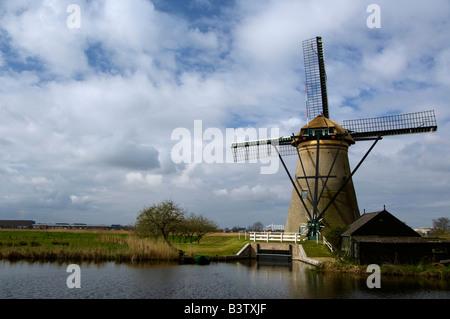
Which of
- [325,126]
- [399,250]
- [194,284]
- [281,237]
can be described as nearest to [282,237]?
[281,237]

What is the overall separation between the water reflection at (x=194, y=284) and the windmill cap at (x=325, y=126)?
14437 mm

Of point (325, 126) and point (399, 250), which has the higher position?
point (325, 126)

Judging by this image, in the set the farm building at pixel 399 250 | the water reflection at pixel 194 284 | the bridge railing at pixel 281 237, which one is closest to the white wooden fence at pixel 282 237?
the bridge railing at pixel 281 237

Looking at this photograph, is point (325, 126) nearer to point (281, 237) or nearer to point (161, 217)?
point (281, 237)

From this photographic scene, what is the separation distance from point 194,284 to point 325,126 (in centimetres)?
2048

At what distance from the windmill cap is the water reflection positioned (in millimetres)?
14437

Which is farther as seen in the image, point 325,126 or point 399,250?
point 325,126

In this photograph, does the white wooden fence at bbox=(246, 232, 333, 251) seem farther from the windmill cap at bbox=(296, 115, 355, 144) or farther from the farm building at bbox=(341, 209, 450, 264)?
the windmill cap at bbox=(296, 115, 355, 144)

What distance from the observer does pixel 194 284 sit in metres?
17.0

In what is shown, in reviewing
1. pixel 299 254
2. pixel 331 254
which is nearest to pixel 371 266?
pixel 331 254

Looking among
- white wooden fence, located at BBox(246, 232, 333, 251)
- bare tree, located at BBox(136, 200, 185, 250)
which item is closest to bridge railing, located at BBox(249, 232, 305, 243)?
white wooden fence, located at BBox(246, 232, 333, 251)

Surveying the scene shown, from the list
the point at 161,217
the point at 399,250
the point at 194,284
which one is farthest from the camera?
the point at 161,217

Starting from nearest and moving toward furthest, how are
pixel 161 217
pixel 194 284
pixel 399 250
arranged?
pixel 194 284 < pixel 399 250 < pixel 161 217

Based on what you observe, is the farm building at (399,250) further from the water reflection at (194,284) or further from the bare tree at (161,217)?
the bare tree at (161,217)
